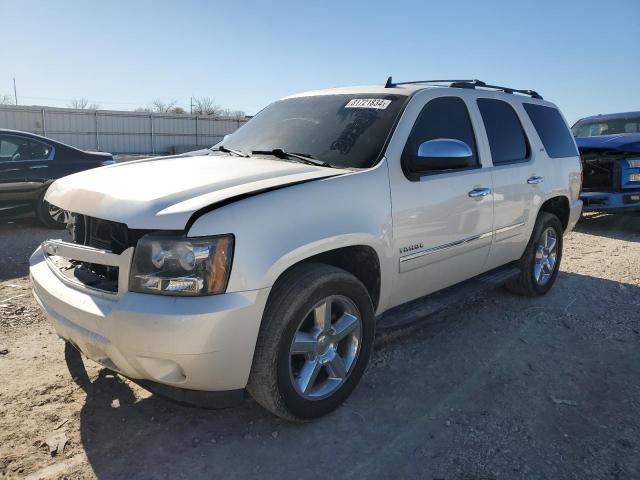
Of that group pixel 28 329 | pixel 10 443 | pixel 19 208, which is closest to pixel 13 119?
pixel 19 208

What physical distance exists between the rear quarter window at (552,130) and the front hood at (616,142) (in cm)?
394

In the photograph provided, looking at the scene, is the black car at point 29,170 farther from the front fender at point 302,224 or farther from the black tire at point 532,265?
the black tire at point 532,265

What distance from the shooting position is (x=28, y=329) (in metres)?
4.12

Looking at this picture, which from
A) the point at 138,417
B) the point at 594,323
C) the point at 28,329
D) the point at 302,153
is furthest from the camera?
the point at 594,323

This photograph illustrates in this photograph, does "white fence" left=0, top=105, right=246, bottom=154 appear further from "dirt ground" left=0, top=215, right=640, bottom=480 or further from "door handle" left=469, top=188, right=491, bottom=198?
"door handle" left=469, top=188, right=491, bottom=198

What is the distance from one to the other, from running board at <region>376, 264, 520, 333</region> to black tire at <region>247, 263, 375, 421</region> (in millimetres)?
552

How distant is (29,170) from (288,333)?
22.4 feet

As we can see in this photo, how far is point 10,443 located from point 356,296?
195 cm

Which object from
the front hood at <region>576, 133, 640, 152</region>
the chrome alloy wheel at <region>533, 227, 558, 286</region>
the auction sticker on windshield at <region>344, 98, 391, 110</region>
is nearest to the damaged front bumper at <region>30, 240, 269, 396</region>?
the auction sticker on windshield at <region>344, 98, 391, 110</region>

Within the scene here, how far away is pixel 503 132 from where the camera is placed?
445 centimetres

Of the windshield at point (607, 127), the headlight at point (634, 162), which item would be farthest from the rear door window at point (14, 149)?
the windshield at point (607, 127)

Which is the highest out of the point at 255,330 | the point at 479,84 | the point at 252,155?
the point at 479,84

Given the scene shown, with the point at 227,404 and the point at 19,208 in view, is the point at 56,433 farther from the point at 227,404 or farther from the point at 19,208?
the point at 19,208

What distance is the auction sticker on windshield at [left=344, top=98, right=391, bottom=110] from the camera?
358 centimetres
